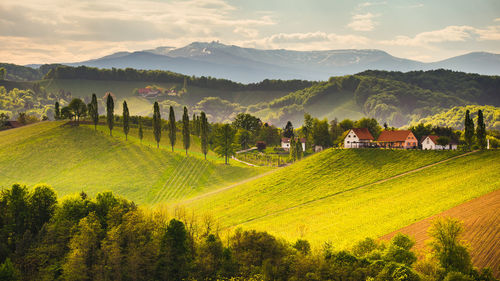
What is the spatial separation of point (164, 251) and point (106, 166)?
76793 millimetres

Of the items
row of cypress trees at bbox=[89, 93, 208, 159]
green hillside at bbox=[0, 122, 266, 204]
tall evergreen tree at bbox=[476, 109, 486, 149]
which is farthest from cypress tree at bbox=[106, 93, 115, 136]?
tall evergreen tree at bbox=[476, 109, 486, 149]

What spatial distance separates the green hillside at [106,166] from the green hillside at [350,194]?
49.5 ft

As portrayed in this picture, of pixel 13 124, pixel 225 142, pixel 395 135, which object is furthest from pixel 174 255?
pixel 13 124

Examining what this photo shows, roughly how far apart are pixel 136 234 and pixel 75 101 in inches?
4513

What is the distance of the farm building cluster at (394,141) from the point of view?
4473 inches

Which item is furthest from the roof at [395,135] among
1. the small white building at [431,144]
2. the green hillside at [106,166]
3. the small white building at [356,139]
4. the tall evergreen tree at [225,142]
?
the tall evergreen tree at [225,142]

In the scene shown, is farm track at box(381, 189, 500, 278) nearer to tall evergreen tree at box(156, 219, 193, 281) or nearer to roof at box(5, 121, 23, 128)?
tall evergreen tree at box(156, 219, 193, 281)

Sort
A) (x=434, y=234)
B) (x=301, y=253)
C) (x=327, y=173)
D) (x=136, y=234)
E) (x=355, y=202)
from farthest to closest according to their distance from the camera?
(x=327, y=173), (x=355, y=202), (x=136, y=234), (x=301, y=253), (x=434, y=234)

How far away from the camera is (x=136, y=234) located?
200 ft

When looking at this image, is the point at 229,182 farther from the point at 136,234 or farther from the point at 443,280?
the point at 443,280

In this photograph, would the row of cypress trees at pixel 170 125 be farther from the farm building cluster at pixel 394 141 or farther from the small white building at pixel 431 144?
the small white building at pixel 431 144

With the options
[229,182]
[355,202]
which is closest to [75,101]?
[229,182]

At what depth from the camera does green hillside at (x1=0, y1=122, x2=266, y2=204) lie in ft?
369

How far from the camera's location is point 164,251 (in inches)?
2231
